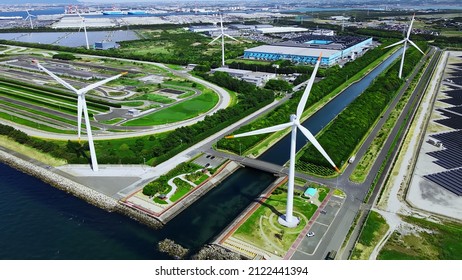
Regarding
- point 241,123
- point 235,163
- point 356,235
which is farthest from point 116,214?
point 241,123

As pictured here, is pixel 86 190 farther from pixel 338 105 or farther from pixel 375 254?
pixel 338 105

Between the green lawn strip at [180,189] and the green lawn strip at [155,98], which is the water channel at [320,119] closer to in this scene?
the green lawn strip at [180,189]

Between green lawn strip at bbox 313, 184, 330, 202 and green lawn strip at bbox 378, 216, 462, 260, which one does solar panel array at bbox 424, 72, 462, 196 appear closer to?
green lawn strip at bbox 378, 216, 462, 260

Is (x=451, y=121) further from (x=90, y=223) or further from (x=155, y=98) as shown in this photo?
(x=90, y=223)

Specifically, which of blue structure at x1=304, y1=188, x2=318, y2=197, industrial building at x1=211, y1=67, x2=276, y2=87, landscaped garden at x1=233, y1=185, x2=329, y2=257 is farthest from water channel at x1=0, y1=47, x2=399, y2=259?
industrial building at x1=211, y1=67, x2=276, y2=87

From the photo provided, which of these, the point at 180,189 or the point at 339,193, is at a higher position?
the point at 180,189

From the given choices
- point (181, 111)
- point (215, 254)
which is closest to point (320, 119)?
point (181, 111)
